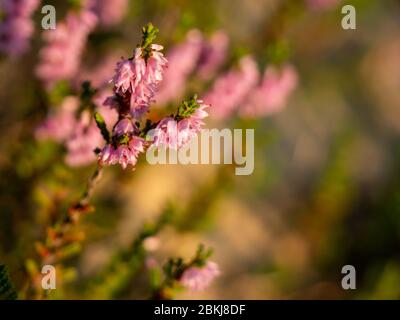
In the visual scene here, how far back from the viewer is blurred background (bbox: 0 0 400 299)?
3.23 meters

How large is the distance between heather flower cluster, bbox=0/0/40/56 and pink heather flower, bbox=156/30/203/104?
85 centimetres

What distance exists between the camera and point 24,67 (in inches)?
153

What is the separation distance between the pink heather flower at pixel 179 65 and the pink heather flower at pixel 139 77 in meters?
1.21

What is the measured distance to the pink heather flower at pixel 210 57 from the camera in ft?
10.8

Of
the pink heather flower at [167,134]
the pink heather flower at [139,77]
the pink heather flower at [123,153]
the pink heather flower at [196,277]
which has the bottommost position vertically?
the pink heather flower at [196,277]

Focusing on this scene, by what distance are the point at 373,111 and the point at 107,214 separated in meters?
3.69

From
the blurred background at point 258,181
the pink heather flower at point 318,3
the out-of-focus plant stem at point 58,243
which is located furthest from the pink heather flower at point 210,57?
the pink heather flower at point 318,3

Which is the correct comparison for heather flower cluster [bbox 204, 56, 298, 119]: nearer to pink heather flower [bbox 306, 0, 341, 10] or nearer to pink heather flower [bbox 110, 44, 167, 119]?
pink heather flower [bbox 110, 44, 167, 119]

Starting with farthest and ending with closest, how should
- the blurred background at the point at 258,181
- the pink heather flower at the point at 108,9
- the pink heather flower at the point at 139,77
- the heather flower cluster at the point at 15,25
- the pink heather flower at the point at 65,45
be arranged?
the pink heather flower at the point at 108,9, the blurred background at the point at 258,181, the pink heather flower at the point at 65,45, the heather flower cluster at the point at 15,25, the pink heather flower at the point at 139,77

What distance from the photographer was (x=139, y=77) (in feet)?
6.00

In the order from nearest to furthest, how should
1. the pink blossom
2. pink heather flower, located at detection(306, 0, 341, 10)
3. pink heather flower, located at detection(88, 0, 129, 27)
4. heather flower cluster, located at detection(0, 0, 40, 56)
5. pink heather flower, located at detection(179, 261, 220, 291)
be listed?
pink heather flower, located at detection(179, 261, 220, 291) → heather flower cluster, located at detection(0, 0, 40, 56) → the pink blossom → pink heather flower, located at detection(88, 0, 129, 27) → pink heather flower, located at detection(306, 0, 341, 10)

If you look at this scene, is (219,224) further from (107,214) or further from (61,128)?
(61,128)

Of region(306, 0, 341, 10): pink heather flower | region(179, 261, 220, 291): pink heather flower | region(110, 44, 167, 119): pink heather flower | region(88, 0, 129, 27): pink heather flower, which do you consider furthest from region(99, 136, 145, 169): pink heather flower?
region(306, 0, 341, 10): pink heather flower

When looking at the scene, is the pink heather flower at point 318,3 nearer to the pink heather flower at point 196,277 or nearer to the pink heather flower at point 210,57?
the pink heather flower at point 210,57
